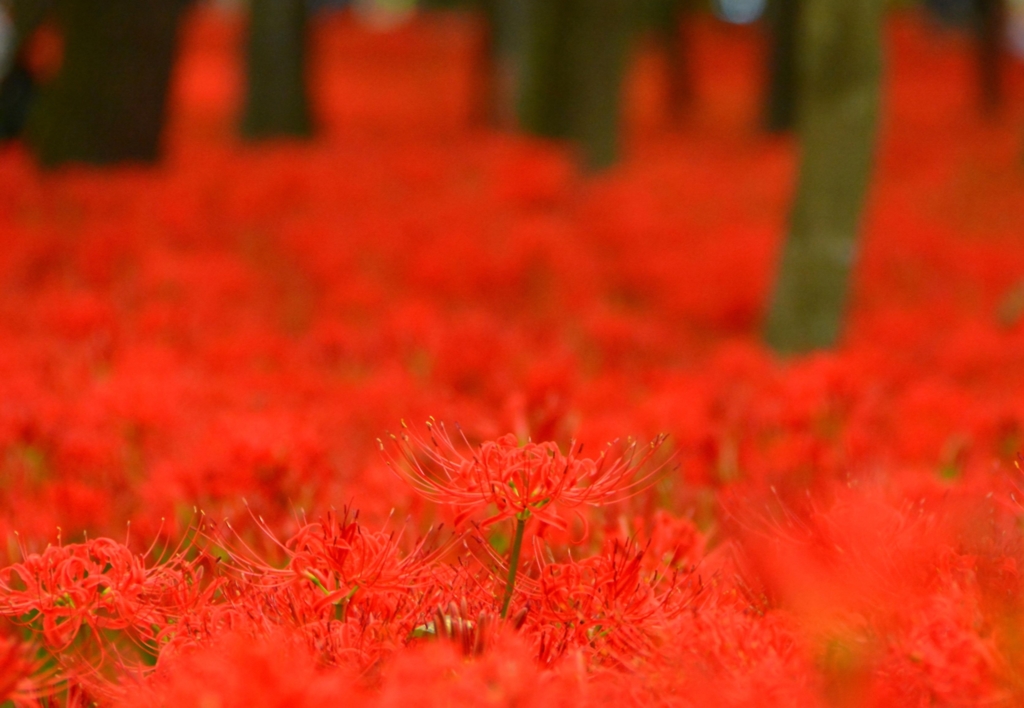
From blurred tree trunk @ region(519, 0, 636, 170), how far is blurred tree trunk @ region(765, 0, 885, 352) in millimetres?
4580

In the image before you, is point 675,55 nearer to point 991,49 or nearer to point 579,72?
point 991,49

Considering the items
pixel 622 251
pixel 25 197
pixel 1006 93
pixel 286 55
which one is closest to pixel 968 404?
pixel 622 251

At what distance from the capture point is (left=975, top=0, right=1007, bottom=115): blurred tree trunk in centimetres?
1449

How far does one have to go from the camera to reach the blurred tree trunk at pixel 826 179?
4746 millimetres

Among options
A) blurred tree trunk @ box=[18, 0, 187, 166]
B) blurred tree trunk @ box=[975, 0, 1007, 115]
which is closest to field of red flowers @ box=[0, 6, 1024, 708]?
blurred tree trunk @ box=[18, 0, 187, 166]

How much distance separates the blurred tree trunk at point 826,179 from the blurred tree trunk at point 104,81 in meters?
4.52

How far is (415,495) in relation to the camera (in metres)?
2.63

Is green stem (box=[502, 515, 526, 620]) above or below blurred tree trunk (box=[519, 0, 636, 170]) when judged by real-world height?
below

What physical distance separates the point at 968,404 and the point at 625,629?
9.08ft

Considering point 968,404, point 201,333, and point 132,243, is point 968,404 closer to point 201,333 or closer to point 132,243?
→ point 201,333

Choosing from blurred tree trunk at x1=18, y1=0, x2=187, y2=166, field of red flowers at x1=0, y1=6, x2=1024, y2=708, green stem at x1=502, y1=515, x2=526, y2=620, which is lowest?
field of red flowers at x1=0, y1=6, x2=1024, y2=708

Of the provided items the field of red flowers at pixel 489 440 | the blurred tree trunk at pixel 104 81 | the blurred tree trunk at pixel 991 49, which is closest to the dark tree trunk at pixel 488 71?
the field of red flowers at pixel 489 440

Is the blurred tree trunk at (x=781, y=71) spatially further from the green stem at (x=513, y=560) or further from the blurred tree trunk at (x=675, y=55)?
the green stem at (x=513, y=560)

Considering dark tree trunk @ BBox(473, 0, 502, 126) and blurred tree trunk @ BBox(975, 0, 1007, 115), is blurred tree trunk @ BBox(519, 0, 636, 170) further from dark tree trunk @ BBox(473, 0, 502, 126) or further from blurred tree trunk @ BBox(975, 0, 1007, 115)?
blurred tree trunk @ BBox(975, 0, 1007, 115)
